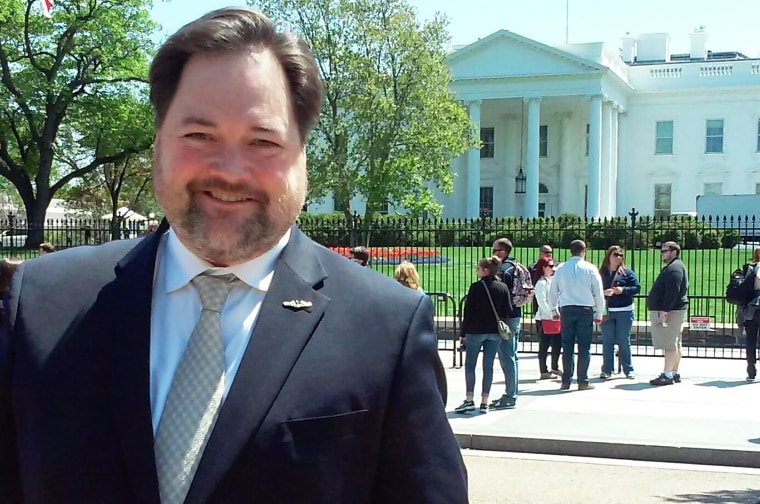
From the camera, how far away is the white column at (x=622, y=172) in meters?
57.2

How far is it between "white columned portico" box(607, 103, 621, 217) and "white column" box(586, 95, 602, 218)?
3.91 metres

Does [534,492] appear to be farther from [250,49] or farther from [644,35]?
[644,35]

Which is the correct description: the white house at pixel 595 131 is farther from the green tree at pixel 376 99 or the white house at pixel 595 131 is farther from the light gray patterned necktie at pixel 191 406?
the light gray patterned necktie at pixel 191 406

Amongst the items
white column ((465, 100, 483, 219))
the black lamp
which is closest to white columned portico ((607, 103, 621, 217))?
the black lamp

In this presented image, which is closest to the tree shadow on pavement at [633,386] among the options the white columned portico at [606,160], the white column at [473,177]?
the white column at [473,177]

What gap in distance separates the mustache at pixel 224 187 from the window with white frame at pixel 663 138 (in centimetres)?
5763

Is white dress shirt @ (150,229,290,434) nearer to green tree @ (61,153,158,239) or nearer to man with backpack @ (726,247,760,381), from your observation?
man with backpack @ (726,247,760,381)

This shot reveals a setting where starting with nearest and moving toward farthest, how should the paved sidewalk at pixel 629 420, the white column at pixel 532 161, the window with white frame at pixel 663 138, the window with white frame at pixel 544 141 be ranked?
the paved sidewalk at pixel 629 420 → the white column at pixel 532 161 → the window with white frame at pixel 663 138 → the window with white frame at pixel 544 141

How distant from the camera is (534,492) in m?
7.56

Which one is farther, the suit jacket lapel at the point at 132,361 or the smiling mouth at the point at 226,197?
the smiling mouth at the point at 226,197

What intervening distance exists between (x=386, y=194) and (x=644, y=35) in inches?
1664

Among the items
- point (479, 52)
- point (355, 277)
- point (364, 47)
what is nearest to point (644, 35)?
point (479, 52)

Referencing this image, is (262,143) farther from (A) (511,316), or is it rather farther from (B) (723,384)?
(B) (723,384)

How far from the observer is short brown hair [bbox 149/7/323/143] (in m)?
1.70
